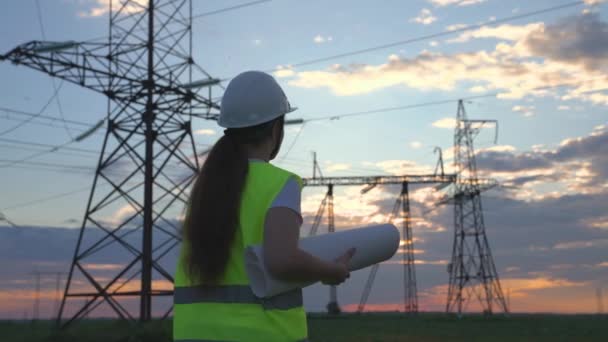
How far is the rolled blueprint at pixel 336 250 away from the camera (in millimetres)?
2330

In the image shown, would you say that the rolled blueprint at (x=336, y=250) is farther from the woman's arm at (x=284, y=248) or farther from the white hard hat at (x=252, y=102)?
the white hard hat at (x=252, y=102)

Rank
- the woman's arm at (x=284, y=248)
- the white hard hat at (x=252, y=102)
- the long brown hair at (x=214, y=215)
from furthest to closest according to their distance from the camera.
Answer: the white hard hat at (x=252, y=102) < the long brown hair at (x=214, y=215) < the woman's arm at (x=284, y=248)

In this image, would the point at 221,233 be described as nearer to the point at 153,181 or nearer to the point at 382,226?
the point at 382,226

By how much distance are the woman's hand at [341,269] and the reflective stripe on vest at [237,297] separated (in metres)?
0.11

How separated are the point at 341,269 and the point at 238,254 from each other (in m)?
0.35

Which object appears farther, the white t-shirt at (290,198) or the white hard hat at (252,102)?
the white hard hat at (252,102)

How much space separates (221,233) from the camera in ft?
7.84

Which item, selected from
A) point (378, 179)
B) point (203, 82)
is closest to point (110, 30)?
point (203, 82)

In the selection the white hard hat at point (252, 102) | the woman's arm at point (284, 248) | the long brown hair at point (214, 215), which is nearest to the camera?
the woman's arm at point (284, 248)

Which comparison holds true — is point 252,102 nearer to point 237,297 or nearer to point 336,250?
point 336,250

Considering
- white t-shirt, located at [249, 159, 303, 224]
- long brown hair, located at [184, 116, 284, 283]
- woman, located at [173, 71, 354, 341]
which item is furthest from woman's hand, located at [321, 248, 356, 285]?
long brown hair, located at [184, 116, 284, 283]

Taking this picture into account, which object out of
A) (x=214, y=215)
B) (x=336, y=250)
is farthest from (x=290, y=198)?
(x=336, y=250)

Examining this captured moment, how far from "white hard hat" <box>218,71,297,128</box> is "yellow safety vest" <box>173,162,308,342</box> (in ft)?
0.78

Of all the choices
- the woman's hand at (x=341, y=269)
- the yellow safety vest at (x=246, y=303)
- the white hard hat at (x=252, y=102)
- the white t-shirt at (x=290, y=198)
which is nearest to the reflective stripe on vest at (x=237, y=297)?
the yellow safety vest at (x=246, y=303)
